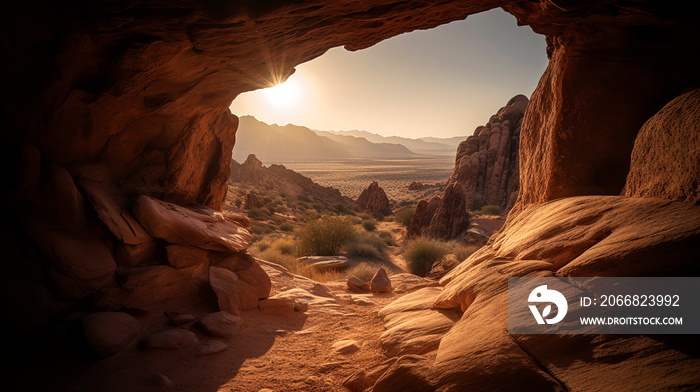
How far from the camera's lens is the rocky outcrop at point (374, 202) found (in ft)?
112

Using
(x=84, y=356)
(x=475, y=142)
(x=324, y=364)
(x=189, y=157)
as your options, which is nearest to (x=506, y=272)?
(x=324, y=364)

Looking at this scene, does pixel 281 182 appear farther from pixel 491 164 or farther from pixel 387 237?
pixel 491 164

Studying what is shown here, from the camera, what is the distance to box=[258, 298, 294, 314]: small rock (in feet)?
24.0

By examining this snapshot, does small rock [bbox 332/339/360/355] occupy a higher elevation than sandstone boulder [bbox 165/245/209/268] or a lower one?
lower

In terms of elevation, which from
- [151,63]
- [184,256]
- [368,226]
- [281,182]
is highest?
[151,63]

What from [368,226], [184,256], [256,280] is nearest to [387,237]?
[368,226]

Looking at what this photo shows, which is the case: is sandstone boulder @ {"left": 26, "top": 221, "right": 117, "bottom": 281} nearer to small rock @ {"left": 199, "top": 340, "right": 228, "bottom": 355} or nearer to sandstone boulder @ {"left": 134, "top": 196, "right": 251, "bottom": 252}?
sandstone boulder @ {"left": 134, "top": 196, "right": 251, "bottom": 252}

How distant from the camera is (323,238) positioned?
53.0 feet

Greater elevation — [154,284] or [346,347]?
[154,284]

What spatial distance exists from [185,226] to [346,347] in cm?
411

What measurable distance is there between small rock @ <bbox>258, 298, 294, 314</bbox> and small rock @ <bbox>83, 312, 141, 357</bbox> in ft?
8.50

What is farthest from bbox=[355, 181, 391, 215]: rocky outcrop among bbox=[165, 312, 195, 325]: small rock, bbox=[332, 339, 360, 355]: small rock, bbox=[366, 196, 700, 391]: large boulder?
bbox=[366, 196, 700, 391]: large boulder

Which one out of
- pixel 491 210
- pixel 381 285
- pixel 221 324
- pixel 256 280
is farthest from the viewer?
pixel 491 210

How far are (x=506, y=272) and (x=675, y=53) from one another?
204 inches
